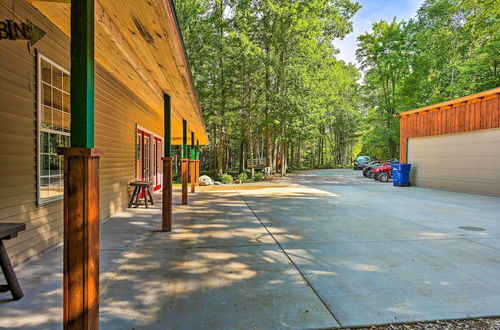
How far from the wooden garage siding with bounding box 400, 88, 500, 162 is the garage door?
0.27m

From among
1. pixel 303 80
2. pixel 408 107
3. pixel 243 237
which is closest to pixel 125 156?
pixel 243 237

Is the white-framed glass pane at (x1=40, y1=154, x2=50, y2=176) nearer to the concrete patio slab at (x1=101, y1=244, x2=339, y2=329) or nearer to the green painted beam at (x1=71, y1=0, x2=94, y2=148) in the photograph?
the concrete patio slab at (x1=101, y1=244, x2=339, y2=329)

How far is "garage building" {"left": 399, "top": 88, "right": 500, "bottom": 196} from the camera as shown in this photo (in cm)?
957

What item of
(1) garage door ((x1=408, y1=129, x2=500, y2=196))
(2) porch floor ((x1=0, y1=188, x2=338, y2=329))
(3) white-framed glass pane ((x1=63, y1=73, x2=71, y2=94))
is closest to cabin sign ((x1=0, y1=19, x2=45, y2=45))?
(3) white-framed glass pane ((x1=63, y1=73, x2=71, y2=94))

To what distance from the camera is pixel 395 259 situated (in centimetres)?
348

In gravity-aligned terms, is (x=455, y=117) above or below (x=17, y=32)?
above

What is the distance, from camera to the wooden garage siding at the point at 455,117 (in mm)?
9570

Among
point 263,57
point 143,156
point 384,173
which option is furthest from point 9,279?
point 384,173

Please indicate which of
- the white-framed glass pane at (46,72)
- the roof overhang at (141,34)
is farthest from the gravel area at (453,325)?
the white-framed glass pane at (46,72)

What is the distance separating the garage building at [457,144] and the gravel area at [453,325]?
32.2 feet

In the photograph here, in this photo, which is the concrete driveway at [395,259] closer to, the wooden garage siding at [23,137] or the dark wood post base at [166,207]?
the dark wood post base at [166,207]

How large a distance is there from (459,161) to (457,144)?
2.30ft

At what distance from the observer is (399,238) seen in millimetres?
4422

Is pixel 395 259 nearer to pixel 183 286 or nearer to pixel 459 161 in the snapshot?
pixel 183 286
